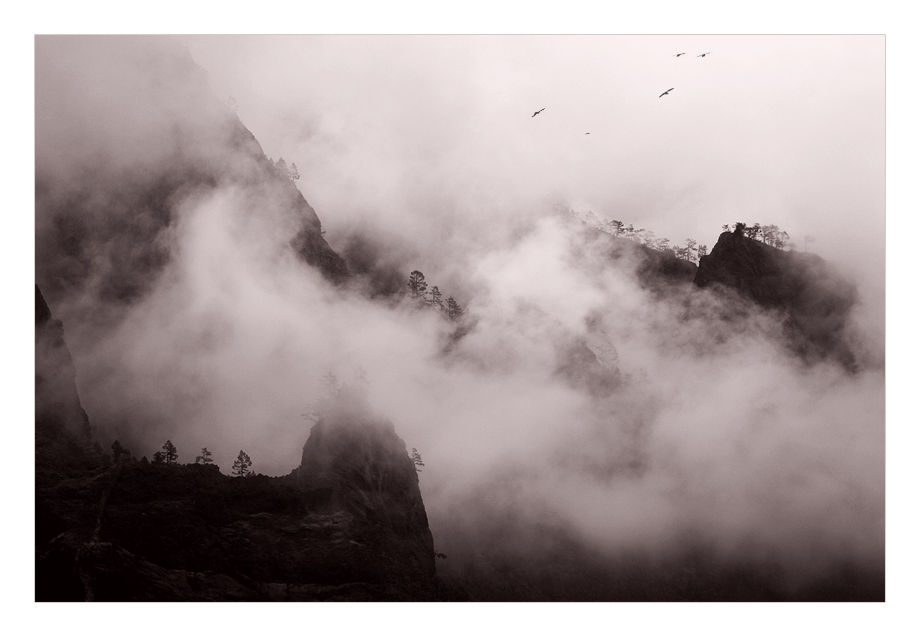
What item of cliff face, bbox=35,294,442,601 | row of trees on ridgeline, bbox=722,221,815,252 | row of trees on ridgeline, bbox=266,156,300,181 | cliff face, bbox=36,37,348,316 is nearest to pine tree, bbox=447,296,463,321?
cliff face, bbox=36,37,348,316

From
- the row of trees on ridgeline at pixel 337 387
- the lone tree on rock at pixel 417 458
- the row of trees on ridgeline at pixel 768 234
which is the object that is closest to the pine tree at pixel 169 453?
the row of trees on ridgeline at pixel 337 387

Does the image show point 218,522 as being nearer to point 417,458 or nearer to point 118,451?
point 118,451

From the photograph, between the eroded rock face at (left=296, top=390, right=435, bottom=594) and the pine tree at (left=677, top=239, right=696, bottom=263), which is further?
the pine tree at (left=677, top=239, right=696, bottom=263)

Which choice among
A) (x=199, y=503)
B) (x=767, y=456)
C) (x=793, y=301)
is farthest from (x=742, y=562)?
(x=199, y=503)

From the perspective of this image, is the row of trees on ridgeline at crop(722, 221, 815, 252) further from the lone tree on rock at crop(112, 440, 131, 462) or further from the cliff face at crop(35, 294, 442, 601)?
the lone tree on rock at crop(112, 440, 131, 462)

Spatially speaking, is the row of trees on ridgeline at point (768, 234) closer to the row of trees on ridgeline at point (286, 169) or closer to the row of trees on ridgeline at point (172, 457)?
the row of trees on ridgeline at point (286, 169)

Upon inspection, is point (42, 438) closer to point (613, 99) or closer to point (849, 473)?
point (613, 99)

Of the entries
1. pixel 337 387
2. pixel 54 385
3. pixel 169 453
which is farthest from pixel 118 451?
pixel 337 387
